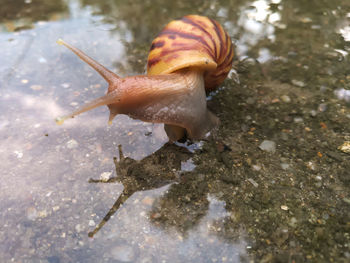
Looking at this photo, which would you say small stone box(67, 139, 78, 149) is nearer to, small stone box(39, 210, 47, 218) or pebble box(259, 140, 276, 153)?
small stone box(39, 210, 47, 218)

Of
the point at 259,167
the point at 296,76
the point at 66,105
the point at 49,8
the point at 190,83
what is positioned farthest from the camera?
the point at 49,8

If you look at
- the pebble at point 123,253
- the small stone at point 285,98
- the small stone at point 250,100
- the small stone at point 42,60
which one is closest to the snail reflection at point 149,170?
Result: the pebble at point 123,253

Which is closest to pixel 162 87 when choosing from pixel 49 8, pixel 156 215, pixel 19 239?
pixel 156 215

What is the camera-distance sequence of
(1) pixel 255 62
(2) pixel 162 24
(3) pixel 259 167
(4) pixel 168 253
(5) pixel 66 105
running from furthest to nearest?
(2) pixel 162 24 → (1) pixel 255 62 → (5) pixel 66 105 → (3) pixel 259 167 → (4) pixel 168 253

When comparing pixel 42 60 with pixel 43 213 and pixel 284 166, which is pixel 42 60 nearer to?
pixel 43 213

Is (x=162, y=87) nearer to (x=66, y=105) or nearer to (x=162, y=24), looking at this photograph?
(x=66, y=105)

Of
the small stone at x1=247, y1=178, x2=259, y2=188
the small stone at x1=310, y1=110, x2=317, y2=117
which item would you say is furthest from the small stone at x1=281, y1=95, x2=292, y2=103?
the small stone at x1=247, y1=178, x2=259, y2=188
